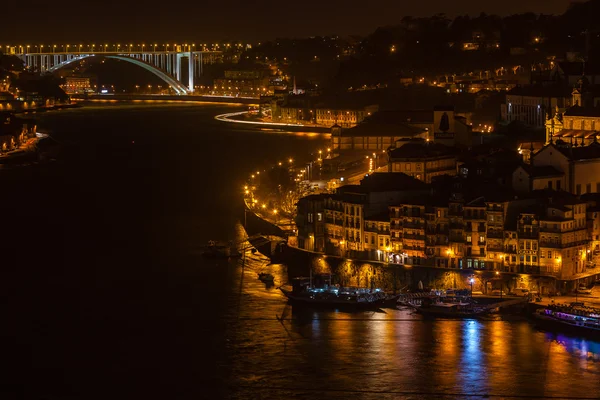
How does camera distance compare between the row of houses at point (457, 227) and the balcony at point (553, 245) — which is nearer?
the balcony at point (553, 245)

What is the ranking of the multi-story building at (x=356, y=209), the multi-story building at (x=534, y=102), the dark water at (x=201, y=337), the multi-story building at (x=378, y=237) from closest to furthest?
the dark water at (x=201, y=337)
the multi-story building at (x=378, y=237)
the multi-story building at (x=356, y=209)
the multi-story building at (x=534, y=102)

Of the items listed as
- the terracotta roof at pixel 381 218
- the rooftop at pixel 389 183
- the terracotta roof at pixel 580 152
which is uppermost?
the terracotta roof at pixel 580 152

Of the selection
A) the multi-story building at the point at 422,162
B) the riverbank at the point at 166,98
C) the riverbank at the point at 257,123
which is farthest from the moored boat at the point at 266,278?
the riverbank at the point at 166,98

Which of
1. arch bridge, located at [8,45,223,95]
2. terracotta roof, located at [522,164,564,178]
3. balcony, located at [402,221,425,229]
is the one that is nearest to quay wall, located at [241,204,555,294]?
balcony, located at [402,221,425,229]

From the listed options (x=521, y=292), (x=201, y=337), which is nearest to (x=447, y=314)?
(x=521, y=292)

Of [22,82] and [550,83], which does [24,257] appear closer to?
[550,83]

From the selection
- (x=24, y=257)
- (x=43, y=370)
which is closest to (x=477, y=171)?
(x=24, y=257)

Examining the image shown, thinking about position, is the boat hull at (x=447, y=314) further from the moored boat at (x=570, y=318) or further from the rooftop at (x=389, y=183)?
the rooftop at (x=389, y=183)

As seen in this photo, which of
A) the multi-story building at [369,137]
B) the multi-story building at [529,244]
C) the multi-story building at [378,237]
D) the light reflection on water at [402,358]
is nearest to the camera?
the light reflection on water at [402,358]
